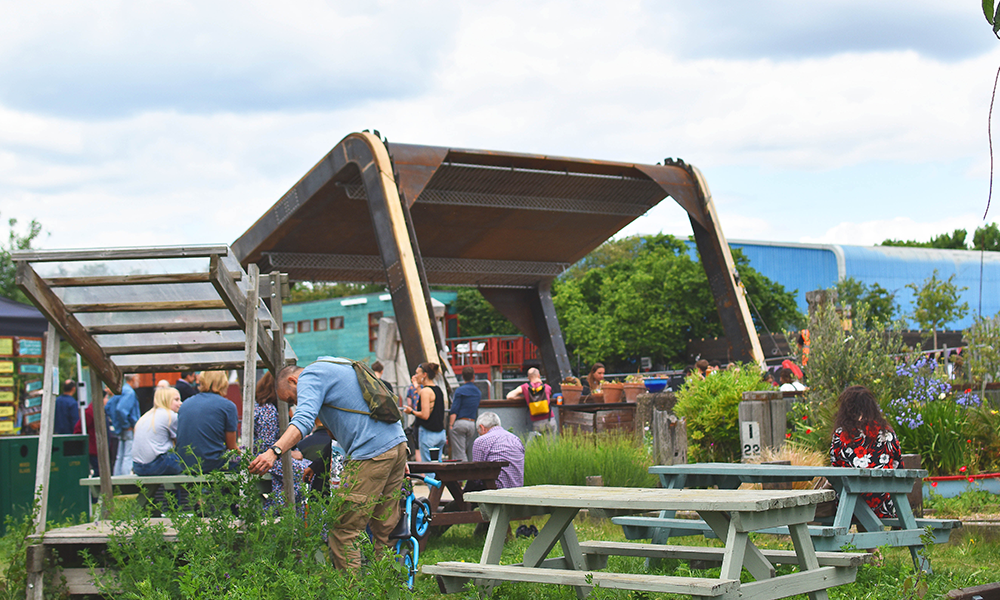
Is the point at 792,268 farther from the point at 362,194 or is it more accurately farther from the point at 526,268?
the point at 362,194

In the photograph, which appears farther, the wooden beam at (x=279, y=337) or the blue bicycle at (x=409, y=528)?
the wooden beam at (x=279, y=337)

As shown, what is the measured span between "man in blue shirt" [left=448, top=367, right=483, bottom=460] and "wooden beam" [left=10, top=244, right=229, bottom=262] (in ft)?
20.6

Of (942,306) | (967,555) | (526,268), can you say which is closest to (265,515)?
(967,555)

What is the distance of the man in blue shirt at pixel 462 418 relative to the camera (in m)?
11.0

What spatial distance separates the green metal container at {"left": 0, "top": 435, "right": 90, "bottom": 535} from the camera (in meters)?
9.55

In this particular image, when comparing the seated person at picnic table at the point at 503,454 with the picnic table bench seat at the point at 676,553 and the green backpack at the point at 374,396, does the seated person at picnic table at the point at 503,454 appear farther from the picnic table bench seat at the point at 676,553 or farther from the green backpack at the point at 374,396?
the green backpack at the point at 374,396

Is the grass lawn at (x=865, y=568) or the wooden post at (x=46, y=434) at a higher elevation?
the wooden post at (x=46, y=434)

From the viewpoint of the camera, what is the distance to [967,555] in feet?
20.2

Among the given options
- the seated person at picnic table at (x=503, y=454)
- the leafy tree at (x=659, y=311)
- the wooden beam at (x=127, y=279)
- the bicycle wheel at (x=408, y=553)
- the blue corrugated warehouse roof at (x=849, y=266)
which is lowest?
the bicycle wheel at (x=408, y=553)

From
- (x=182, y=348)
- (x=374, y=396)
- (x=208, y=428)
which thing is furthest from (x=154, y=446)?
(x=374, y=396)

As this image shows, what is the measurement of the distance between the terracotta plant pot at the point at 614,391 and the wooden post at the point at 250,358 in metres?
9.89

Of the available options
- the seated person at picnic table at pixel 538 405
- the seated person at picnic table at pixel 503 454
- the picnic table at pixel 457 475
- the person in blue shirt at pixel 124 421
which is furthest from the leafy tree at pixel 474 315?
the picnic table at pixel 457 475

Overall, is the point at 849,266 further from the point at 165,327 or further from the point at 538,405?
the point at 165,327

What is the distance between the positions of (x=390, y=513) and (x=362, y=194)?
11.9 meters
